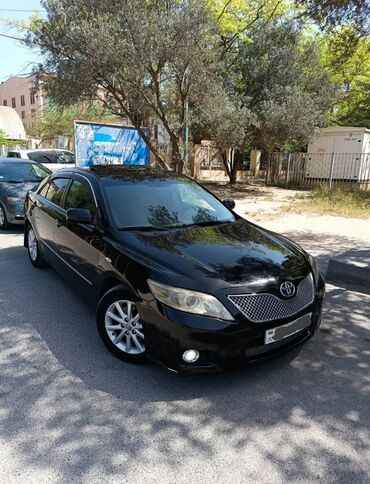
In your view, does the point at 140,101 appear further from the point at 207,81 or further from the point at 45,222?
the point at 45,222

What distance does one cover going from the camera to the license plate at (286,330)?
2.92m

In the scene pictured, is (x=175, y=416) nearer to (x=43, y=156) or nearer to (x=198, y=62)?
(x=198, y=62)

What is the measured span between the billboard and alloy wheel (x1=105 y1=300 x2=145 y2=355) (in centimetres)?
955

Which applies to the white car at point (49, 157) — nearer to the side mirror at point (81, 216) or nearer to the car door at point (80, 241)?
the car door at point (80, 241)

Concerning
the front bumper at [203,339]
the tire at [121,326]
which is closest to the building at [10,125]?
the tire at [121,326]

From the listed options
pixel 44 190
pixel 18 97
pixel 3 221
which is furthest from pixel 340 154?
pixel 18 97

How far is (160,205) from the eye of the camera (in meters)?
4.19

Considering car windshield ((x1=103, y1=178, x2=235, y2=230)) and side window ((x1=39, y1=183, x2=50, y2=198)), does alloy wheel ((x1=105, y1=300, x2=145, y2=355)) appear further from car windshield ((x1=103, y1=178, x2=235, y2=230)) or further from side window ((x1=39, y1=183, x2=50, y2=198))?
side window ((x1=39, y1=183, x2=50, y2=198))

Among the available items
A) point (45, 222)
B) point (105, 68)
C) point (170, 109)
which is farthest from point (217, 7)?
point (45, 222)

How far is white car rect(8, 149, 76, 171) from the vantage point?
1393cm

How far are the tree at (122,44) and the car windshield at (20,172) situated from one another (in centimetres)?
314

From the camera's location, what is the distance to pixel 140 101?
1227 cm

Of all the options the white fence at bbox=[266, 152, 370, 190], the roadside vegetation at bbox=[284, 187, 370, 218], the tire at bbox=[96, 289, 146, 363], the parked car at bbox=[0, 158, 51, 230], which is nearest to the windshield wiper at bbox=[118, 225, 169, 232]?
the tire at bbox=[96, 289, 146, 363]

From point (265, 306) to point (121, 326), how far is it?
49.0 inches
